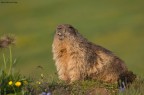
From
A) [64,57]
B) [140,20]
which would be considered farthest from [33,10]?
[64,57]

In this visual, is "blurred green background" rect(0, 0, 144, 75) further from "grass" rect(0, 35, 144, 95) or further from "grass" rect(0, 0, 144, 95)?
"grass" rect(0, 35, 144, 95)

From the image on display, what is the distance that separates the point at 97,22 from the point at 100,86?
27294 mm

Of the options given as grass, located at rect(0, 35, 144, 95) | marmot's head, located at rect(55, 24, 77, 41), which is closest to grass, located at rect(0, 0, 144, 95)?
marmot's head, located at rect(55, 24, 77, 41)

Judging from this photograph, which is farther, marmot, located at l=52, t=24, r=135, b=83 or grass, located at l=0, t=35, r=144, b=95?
marmot, located at l=52, t=24, r=135, b=83

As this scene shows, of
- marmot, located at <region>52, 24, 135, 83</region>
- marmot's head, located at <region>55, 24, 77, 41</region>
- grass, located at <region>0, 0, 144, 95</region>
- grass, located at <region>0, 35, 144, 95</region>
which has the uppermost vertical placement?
grass, located at <region>0, 0, 144, 95</region>

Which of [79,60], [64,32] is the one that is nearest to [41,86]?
[79,60]

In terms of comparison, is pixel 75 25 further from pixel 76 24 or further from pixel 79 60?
pixel 79 60

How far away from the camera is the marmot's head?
40.7 feet

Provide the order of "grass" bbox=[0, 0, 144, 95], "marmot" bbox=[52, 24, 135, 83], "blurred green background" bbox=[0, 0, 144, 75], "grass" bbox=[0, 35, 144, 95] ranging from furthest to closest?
"blurred green background" bbox=[0, 0, 144, 75], "grass" bbox=[0, 0, 144, 95], "marmot" bbox=[52, 24, 135, 83], "grass" bbox=[0, 35, 144, 95]

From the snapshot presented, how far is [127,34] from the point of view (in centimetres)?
3403

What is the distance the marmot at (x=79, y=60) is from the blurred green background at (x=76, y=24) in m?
13.1

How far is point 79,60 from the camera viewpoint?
12.3 metres

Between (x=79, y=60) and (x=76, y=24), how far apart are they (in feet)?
85.1

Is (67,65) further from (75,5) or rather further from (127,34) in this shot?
(75,5)
